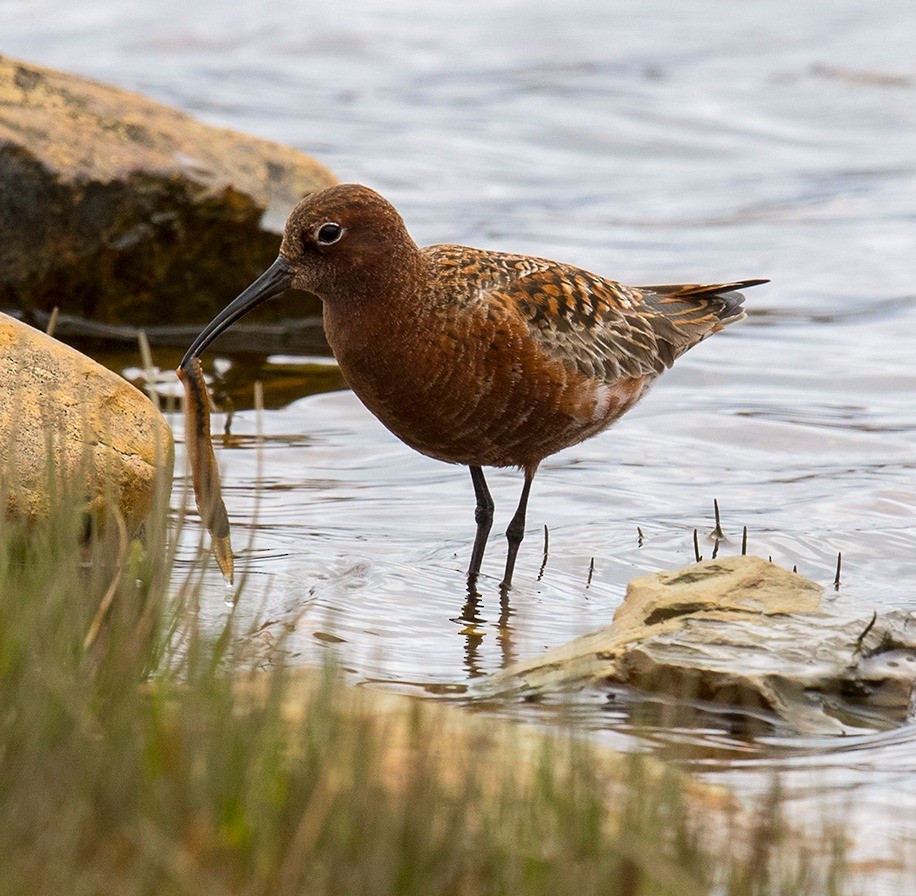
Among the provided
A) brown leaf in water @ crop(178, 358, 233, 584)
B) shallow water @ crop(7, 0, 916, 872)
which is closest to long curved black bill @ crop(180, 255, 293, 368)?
brown leaf in water @ crop(178, 358, 233, 584)

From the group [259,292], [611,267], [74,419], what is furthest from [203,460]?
[611,267]

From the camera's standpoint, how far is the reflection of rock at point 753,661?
5910 millimetres

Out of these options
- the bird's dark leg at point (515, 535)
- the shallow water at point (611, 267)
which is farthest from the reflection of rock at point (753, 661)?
the bird's dark leg at point (515, 535)

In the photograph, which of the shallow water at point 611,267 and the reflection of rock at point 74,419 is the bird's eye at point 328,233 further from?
the shallow water at point 611,267

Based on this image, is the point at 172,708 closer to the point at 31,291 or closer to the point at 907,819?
the point at 907,819

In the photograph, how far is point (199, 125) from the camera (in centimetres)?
1288

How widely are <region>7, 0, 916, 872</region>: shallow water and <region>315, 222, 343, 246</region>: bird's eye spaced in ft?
4.70

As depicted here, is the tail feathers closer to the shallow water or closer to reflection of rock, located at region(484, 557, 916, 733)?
the shallow water

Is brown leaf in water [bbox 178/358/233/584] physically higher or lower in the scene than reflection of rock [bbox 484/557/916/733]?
higher

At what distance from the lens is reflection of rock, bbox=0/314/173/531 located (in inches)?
259

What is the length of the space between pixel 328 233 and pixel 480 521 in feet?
5.91

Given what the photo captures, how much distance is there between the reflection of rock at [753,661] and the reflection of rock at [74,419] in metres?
1.82

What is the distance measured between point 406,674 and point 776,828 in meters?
3.04

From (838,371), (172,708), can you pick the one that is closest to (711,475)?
(838,371)
